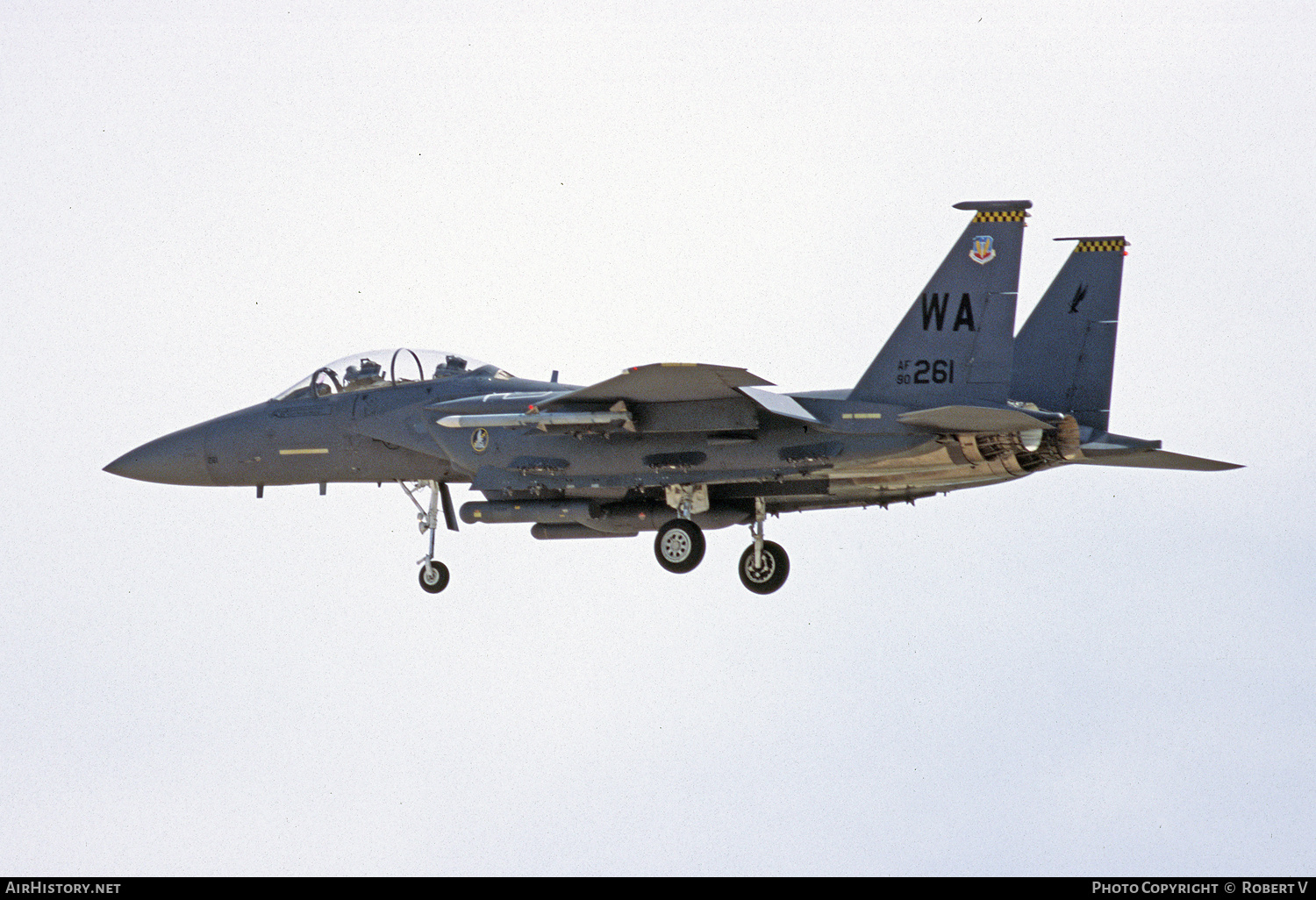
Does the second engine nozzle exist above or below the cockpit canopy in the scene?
below

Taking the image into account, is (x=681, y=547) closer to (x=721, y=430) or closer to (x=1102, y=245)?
(x=721, y=430)

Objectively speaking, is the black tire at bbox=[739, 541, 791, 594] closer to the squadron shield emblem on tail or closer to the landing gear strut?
the landing gear strut

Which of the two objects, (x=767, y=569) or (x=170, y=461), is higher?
(x=170, y=461)

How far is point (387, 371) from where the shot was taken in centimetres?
2266

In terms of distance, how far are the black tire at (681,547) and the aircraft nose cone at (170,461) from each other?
636 centimetres

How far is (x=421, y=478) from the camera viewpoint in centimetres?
2262

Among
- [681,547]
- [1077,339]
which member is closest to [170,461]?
[681,547]

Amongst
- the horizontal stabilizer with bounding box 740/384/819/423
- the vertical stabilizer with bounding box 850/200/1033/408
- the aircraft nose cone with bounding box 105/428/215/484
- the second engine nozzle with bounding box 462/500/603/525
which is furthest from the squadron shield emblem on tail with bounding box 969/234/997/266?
the aircraft nose cone with bounding box 105/428/215/484

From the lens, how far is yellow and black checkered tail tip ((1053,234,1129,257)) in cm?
2227

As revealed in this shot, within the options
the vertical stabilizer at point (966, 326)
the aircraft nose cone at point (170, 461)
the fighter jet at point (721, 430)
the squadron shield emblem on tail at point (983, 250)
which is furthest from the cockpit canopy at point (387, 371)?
the squadron shield emblem on tail at point (983, 250)

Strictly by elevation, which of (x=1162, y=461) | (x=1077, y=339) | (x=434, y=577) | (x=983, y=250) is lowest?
(x=434, y=577)

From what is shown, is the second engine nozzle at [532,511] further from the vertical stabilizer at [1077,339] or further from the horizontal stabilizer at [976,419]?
the vertical stabilizer at [1077,339]

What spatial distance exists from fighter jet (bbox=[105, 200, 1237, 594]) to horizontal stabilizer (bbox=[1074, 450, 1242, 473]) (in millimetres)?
32

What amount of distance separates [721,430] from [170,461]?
780 cm
